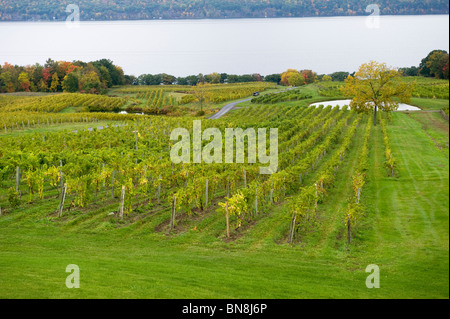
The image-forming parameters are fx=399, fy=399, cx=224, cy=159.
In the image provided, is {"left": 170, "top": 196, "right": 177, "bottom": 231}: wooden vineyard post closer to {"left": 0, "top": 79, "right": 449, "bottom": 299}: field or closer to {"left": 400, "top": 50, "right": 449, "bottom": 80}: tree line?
{"left": 0, "top": 79, "right": 449, "bottom": 299}: field

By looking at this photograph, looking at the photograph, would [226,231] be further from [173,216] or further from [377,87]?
[377,87]

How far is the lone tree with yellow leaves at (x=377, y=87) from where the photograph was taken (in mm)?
37781

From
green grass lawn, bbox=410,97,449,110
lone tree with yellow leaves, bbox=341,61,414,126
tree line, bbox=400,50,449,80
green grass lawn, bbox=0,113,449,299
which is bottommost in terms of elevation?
green grass lawn, bbox=0,113,449,299

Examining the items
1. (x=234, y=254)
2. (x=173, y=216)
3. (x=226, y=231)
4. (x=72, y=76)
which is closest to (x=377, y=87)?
(x=226, y=231)

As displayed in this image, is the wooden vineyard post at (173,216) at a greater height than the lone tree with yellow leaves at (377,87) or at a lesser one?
lesser

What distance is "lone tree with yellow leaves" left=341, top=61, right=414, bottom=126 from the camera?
37.8 m

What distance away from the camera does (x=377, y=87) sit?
3953 cm

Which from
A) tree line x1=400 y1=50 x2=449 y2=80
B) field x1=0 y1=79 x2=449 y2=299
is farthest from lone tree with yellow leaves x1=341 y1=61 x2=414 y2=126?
A: tree line x1=400 y1=50 x2=449 y2=80

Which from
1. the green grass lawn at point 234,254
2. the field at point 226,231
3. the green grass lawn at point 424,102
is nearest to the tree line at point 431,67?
the green grass lawn at point 424,102

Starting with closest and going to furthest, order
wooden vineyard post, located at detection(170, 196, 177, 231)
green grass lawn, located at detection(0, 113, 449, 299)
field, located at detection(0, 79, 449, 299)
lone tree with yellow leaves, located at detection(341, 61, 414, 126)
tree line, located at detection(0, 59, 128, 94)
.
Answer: green grass lawn, located at detection(0, 113, 449, 299) → field, located at detection(0, 79, 449, 299) → wooden vineyard post, located at detection(170, 196, 177, 231) → lone tree with yellow leaves, located at detection(341, 61, 414, 126) → tree line, located at detection(0, 59, 128, 94)

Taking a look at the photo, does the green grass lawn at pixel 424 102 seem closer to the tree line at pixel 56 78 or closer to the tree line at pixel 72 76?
the tree line at pixel 72 76
